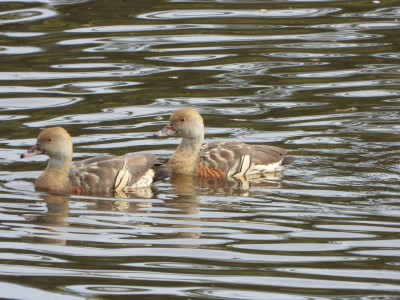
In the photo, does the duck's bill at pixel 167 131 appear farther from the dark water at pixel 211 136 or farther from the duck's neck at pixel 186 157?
the dark water at pixel 211 136

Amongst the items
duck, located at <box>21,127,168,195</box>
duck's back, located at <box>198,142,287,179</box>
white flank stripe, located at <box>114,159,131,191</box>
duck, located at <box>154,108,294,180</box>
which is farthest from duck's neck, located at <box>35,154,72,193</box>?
duck's back, located at <box>198,142,287,179</box>

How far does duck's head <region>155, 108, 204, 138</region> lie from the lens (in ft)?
51.8

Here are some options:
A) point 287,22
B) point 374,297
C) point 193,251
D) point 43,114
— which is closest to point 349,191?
point 193,251

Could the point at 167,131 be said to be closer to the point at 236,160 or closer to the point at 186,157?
the point at 186,157

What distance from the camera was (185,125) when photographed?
15859 millimetres

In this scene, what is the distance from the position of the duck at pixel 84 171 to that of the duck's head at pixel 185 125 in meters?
0.93

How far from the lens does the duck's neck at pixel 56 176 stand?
14664mm

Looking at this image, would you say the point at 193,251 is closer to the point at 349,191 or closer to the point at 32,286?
the point at 32,286

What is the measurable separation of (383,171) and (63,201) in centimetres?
325

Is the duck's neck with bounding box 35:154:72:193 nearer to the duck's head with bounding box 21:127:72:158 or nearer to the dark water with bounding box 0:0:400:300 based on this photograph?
the duck's head with bounding box 21:127:72:158

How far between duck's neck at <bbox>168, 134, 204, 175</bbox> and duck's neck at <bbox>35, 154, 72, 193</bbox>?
1257 millimetres

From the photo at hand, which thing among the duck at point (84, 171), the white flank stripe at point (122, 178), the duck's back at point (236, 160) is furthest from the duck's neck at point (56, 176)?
the duck's back at point (236, 160)

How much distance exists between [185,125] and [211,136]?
0.86m

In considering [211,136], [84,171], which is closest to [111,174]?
[84,171]
